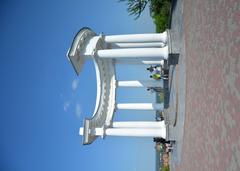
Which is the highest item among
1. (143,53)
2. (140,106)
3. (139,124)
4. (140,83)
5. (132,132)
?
(143,53)

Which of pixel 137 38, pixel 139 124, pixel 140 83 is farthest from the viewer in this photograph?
pixel 140 83

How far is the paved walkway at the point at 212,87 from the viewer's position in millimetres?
12312

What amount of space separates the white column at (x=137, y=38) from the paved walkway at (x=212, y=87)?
905cm

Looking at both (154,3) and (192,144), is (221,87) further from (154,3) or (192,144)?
(154,3)

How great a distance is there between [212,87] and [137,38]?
17.8 meters

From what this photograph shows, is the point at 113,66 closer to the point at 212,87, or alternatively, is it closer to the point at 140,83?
the point at 140,83

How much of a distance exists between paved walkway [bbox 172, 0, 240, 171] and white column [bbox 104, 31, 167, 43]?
9053 mm

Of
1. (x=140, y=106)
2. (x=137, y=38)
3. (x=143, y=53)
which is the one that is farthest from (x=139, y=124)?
(x=137, y=38)

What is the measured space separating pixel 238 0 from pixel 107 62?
24.6 m

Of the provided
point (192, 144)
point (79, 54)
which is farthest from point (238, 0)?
point (79, 54)

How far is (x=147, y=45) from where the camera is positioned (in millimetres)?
33625

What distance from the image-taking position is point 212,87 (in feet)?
49.7

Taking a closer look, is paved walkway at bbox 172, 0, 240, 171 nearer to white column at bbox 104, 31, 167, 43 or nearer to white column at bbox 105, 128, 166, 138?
white column at bbox 105, 128, 166, 138

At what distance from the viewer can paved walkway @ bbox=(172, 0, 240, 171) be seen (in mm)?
12312
